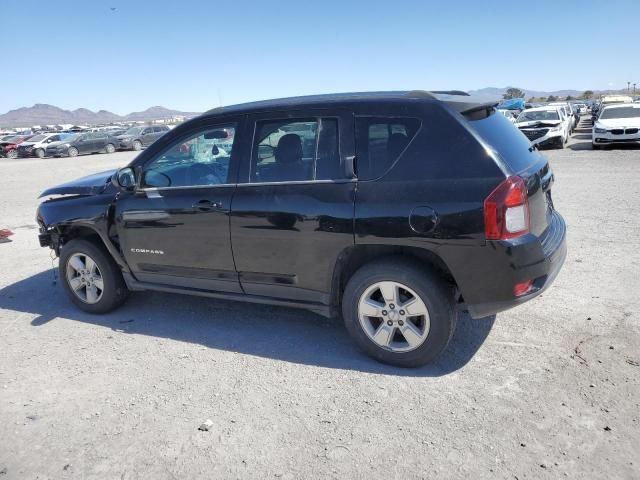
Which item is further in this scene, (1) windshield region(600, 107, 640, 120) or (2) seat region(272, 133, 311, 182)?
(1) windshield region(600, 107, 640, 120)

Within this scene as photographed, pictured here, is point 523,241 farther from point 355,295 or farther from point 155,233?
point 155,233

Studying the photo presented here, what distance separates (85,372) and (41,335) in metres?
1.05

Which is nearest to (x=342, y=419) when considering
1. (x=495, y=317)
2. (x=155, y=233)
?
(x=495, y=317)

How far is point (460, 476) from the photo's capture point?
Answer: 2525 millimetres

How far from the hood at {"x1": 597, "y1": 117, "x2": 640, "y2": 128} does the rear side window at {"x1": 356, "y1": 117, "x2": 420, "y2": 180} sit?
647 inches

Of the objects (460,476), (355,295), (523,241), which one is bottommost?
(460,476)

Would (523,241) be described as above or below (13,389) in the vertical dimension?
above

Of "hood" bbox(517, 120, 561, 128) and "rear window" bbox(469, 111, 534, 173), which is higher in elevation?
"rear window" bbox(469, 111, 534, 173)

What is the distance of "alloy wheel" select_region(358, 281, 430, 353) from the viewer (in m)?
3.43

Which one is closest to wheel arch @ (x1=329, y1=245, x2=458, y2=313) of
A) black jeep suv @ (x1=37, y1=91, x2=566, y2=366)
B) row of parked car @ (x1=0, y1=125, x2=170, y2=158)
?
black jeep suv @ (x1=37, y1=91, x2=566, y2=366)

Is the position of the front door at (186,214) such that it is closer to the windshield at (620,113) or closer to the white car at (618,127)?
the white car at (618,127)

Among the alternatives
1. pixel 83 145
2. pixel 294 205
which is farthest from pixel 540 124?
pixel 83 145

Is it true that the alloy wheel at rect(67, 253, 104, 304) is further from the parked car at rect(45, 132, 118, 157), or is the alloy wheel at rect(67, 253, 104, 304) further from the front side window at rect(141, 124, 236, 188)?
the parked car at rect(45, 132, 118, 157)

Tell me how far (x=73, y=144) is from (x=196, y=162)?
103 feet
